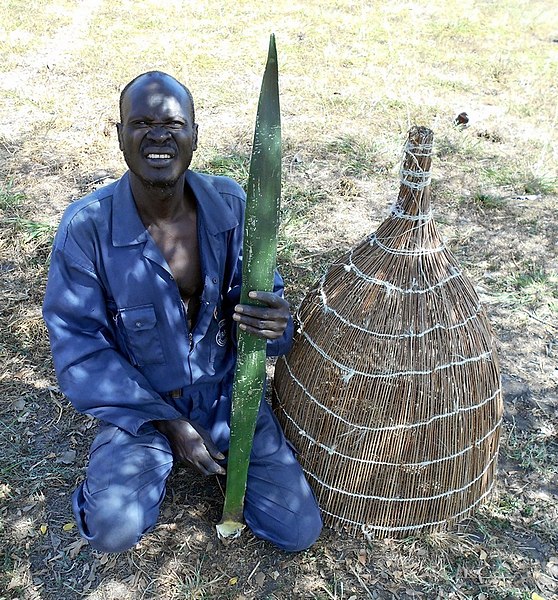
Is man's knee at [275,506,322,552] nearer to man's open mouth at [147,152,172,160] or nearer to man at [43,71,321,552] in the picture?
man at [43,71,321,552]

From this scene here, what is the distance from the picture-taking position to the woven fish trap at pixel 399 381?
230 cm

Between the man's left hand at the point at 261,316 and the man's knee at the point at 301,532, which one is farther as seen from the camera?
the man's knee at the point at 301,532

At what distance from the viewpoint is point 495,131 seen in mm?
6051

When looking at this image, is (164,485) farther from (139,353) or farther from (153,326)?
(153,326)

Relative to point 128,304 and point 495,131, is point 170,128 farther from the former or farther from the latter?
point 495,131

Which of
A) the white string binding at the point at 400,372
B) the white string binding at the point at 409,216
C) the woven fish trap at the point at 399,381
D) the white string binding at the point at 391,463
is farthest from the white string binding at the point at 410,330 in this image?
the white string binding at the point at 391,463

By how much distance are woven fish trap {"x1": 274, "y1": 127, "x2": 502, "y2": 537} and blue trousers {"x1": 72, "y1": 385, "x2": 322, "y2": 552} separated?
12 cm

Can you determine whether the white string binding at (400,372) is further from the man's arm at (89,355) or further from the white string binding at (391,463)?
the man's arm at (89,355)

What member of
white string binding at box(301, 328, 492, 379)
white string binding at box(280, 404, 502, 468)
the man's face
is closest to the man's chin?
the man's face

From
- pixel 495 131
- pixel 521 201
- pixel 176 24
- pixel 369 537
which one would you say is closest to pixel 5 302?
pixel 369 537

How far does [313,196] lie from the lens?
194 inches

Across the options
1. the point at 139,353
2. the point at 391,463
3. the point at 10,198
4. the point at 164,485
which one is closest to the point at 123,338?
the point at 139,353

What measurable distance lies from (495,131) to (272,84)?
487cm

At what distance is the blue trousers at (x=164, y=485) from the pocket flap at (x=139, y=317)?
1.33 feet
